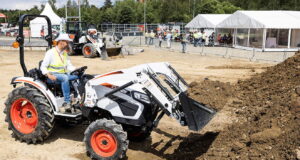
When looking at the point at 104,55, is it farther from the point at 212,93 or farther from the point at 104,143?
the point at 104,143

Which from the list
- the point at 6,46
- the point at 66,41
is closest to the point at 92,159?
the point at 66,41

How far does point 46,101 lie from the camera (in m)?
5.57

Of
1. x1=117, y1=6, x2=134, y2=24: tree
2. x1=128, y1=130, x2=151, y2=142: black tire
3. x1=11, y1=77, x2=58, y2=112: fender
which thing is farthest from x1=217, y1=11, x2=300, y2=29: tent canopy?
x1=117, y1=6, x2=134, y2=24: tree

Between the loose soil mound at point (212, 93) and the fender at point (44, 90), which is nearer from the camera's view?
the fender at point (44, 90)

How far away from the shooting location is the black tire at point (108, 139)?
4.79m

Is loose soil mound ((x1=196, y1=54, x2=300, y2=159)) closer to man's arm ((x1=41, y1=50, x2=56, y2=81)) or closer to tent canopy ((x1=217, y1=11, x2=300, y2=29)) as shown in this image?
man's arm ((x1=41, y1=50, x2=56, y2=81))

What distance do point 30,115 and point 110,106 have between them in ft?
6.13

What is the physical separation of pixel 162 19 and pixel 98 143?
62732 mm

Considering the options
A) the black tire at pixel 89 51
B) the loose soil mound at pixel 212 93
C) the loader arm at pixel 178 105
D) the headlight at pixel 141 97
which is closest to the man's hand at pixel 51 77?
the headlight at pixel 141 97

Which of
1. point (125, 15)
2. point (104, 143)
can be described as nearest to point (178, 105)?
point (104, 143)

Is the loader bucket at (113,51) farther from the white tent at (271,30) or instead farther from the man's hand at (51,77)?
the man's hand at (51,77)

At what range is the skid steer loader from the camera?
15.4 feet

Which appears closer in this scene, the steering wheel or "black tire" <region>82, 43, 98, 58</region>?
the steering wheel

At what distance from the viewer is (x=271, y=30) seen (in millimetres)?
25172
